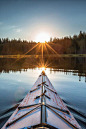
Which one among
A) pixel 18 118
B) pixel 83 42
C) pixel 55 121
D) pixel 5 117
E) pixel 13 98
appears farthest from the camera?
pixel 83 42

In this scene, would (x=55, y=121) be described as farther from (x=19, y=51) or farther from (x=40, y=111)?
(x=19, y=51)

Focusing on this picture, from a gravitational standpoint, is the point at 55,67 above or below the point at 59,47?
below

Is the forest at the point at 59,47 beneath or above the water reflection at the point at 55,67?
above

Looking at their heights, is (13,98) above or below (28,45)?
below

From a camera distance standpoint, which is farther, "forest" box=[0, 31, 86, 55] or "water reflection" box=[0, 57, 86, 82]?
"forest" box=[0, 31, 86, 55]

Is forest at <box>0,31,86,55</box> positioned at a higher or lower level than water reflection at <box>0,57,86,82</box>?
higher

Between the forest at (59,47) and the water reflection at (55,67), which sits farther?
the forest at (59,47)

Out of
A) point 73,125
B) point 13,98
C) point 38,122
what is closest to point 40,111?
point 38,122

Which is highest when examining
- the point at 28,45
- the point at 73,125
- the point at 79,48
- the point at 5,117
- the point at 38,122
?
the point at 28,45

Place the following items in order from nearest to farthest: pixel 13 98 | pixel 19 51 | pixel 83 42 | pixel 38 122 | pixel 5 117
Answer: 1. pixel 38 122
2. pixel 5 117
3. pixel 13 98
4. pixel 83 42
5. pixel 19 51

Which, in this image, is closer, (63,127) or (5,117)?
(63,127)

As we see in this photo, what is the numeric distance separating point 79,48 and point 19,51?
95981mm

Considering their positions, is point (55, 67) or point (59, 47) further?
point (59, 47)

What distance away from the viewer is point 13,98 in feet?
28.6
